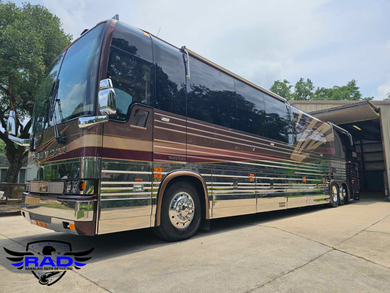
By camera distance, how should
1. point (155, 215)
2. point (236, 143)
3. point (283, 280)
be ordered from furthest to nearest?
1. point (236, 143)
2. point (155, 215)
3. point (283, 280)

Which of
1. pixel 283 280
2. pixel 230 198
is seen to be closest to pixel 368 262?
pixel 283 280

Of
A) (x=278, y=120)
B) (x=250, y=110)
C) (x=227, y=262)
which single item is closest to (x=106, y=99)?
(x=227, y=262)

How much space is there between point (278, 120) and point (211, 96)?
3.05 meters

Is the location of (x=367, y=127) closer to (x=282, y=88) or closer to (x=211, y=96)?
(x=211, y=96)

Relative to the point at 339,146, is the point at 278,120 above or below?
above

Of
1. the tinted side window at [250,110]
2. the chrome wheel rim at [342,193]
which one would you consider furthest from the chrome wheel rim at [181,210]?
the chrome wheel rim at [342,193]

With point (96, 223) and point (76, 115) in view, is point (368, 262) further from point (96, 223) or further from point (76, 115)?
point (76, 115)

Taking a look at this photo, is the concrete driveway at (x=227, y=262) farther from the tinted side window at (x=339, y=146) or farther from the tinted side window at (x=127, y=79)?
the tinted side window at (x=339, y=146)

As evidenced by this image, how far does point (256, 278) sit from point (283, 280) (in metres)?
0.29

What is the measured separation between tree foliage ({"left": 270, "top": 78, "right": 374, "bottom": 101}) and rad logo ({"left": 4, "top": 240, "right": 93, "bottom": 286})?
158ft

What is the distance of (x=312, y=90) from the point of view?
50.0m

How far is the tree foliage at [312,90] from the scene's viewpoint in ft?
153

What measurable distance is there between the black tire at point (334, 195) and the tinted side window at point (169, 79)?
27.3ft

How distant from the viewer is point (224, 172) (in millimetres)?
5535
